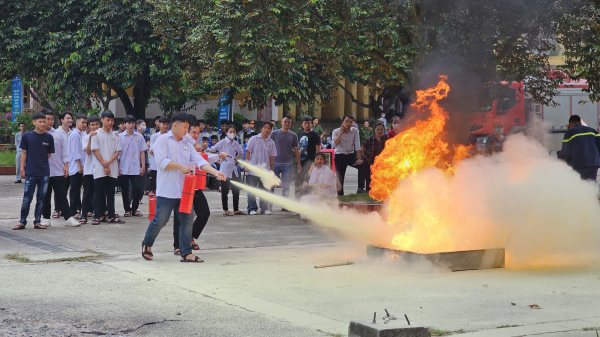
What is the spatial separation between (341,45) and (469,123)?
11.9 feet

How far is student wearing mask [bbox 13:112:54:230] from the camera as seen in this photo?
10758 mm

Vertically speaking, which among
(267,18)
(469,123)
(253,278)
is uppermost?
(267,18)

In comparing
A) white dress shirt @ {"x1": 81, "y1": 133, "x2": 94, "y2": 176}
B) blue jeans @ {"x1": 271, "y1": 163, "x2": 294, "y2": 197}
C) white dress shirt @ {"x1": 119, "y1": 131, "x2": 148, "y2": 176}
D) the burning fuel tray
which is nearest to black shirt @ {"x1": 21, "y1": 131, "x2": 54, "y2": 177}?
white dress shirt @ {"x1": 81, "y1": 133, "x2": 94, "y2": 176}

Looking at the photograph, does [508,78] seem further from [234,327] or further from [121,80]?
[121,80]

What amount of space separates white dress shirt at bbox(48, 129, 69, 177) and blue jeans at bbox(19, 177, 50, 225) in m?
0.33

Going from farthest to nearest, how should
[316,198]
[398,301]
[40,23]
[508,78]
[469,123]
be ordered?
[40,23] → [316,198] → [508,78] → [469,123] → [398,301]

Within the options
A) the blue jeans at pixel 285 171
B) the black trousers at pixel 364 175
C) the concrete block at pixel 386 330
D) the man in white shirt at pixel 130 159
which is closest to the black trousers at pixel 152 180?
the man in white shirt at pixel 130 159

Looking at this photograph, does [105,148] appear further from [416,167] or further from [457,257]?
[457,257]

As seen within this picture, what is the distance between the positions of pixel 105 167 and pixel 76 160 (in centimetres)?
75

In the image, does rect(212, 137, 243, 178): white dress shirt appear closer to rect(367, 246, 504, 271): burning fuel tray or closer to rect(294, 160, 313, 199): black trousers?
rect(294, 160, 313, 199): black trousers

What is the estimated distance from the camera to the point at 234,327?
16.8ft

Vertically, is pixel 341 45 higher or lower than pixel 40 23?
lower

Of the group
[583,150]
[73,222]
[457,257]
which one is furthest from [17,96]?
[457,257]

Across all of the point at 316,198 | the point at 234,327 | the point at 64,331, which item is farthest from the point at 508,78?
the point at 64,331
